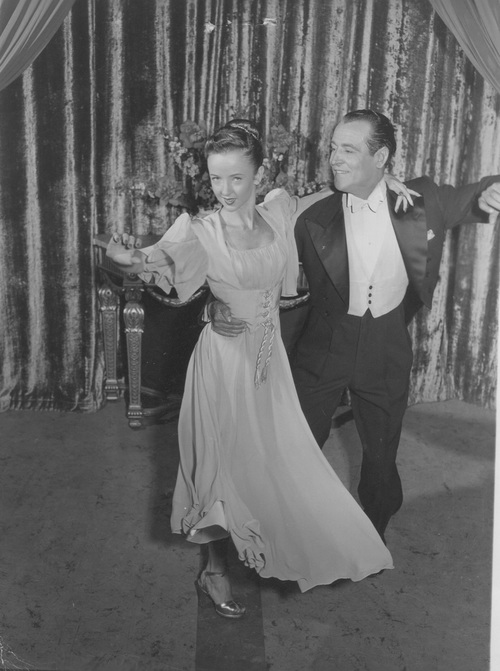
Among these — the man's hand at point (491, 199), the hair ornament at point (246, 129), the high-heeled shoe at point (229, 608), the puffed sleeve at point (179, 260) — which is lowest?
the high-heeled shoe at point (229, 608)

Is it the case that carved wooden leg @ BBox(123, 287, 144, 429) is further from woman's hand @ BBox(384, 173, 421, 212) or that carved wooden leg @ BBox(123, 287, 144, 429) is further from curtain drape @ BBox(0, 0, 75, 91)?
woman's hand @ BBox(384, 173, 421, 212)

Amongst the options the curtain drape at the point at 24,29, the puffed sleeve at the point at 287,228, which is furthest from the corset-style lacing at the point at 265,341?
the curtain drape at the point at 24,29

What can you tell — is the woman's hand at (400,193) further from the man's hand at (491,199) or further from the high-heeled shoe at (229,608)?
the high-heeled shoe at (229,608)

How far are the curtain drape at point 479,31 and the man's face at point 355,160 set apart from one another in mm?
605

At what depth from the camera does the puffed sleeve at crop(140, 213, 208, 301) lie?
2516 millimetres

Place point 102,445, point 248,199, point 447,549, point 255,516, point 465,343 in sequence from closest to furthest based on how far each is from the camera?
1. point 248,199
2. point 255,516
3. point 447,549
4. point 465,343
5. point 102,445

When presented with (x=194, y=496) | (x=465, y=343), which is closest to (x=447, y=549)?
(x=465, y=343)

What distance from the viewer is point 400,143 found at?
3217mm

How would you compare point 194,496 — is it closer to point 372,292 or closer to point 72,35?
point 372,292

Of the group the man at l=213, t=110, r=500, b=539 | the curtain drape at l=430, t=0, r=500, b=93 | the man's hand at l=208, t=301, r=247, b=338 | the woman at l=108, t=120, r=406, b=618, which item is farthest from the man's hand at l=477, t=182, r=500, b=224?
the man's hand at l=208, t=301, r=247, b=338

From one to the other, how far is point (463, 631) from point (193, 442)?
1049 millimetres

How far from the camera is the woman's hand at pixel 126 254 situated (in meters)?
2.47

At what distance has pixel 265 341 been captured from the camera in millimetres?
2707

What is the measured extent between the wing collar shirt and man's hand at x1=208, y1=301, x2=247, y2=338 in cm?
39
